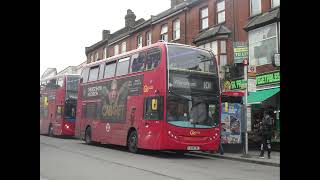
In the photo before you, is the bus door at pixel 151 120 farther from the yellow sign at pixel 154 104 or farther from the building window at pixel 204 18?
the building window at pixel 204 18

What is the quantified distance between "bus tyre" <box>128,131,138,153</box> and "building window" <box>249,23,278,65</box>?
9.00 metres

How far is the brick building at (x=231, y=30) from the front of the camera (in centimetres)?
2350

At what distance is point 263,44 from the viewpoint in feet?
79.4

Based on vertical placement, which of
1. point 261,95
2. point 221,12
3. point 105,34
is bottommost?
point 261,95

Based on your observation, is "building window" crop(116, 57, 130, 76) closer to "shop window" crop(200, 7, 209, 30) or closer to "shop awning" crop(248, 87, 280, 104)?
"shop awning" crop(248, 87, 280, 104)

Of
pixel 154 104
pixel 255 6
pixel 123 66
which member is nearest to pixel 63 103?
pixel 123 66

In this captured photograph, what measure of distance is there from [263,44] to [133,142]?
33.8ft

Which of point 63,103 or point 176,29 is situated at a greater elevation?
point 176,29

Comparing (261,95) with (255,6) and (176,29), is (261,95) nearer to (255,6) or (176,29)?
(255,6)

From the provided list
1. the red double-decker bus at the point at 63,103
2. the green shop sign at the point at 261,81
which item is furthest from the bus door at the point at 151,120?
the red double-decker bus at the point at 63,103

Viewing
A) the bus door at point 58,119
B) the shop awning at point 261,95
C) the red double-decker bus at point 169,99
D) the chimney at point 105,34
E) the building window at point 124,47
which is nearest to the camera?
the red double-decker bus at point 169,99

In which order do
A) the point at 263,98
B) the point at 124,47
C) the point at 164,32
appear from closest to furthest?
1. the point at 263,98
2. the point at 164,32
3. the point at 124,47
